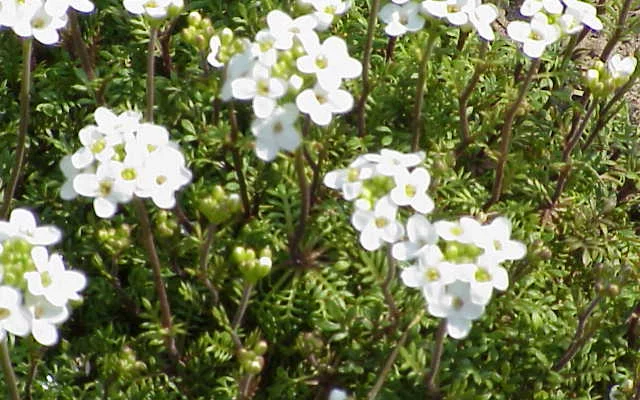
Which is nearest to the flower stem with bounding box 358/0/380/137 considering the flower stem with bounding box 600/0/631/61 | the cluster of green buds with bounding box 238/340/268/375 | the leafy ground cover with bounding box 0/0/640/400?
the leafy ground cover with bounding box 0/0/640/400

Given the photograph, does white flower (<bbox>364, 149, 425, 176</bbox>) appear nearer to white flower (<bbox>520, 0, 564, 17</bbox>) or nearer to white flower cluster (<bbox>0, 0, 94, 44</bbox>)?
white flower (<bbox>520, 0, 564, 17</bbox>)

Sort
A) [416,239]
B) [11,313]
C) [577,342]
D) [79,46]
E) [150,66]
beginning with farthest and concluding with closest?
[79,46]
[577,342]
[150,66]
[416,239]
[11,313]

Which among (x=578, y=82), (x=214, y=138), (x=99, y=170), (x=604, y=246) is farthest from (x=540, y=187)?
(x=99, y=170)

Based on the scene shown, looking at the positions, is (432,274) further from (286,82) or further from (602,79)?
(602,79)

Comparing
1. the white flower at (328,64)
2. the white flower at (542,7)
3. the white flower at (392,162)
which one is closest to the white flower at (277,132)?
the white flower at (328,64)

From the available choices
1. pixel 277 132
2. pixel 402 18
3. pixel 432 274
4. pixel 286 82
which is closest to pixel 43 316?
pixel 277 132

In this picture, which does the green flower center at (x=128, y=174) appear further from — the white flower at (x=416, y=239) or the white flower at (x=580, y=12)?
the white flower at (x=580, y=12)

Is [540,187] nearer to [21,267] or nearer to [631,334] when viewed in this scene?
[631,334]
